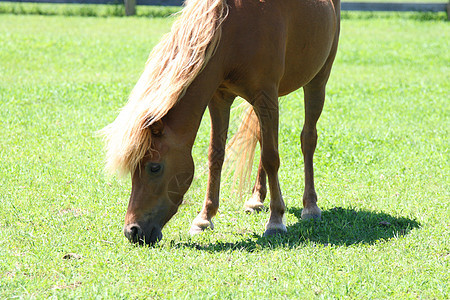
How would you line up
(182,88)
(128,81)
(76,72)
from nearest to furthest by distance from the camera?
(182,88) → (128,81) → (76,72)

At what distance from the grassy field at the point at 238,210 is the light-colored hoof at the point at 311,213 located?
0.09 meters

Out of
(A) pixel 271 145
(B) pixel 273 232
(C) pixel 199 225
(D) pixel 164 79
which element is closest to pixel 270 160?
(A) pixel 271 145

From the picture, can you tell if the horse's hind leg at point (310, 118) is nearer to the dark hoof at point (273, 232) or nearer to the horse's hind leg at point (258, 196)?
the horse's hind leg at point (258, 196)

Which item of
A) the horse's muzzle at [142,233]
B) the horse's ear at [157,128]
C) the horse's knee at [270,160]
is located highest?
the horse's ear at [157,128]

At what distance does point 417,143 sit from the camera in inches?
308

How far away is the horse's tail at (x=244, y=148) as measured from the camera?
5.65 m

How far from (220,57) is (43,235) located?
1859 millimetres

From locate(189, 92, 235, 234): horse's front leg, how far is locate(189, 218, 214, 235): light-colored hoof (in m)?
0.04

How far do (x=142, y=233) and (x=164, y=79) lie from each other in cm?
107

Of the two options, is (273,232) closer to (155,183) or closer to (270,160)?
(270,160)

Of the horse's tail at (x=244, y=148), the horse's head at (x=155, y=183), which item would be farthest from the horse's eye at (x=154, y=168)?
the horse's tail at (x=244, y=148)

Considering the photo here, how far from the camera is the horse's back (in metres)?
4.49

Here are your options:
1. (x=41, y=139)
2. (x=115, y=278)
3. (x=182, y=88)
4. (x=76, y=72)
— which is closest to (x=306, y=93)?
(x=182, y=88)

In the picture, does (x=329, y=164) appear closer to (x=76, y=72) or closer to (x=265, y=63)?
(x=265, y=63)
